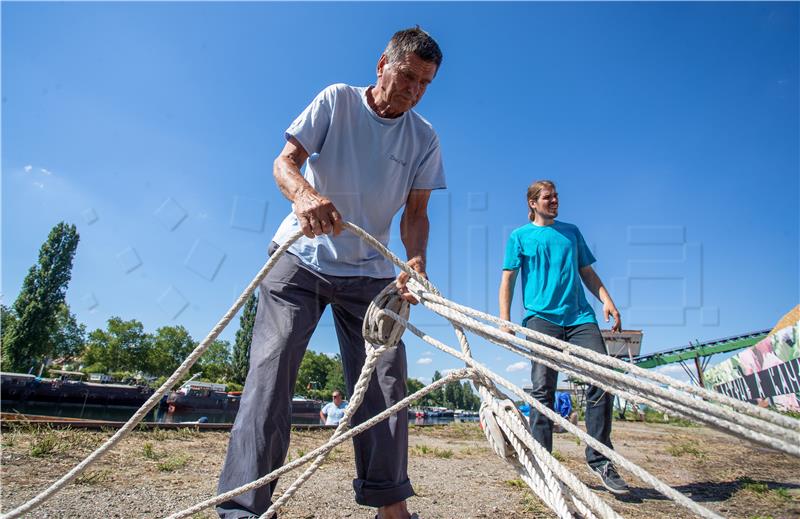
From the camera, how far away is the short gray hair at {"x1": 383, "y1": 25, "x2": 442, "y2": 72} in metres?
1.95

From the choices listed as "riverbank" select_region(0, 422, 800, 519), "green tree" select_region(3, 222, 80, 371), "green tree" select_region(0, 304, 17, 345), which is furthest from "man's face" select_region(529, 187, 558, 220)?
"green tree" select_region(0, 304, 17, 345)

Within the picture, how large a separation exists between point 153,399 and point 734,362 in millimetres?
19438

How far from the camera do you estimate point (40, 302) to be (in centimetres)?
3934

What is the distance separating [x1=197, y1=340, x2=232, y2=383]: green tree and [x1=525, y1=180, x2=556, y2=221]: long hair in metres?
67.0

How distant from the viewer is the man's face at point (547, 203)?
349 centimetres

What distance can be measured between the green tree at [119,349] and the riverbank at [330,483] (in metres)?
61.3

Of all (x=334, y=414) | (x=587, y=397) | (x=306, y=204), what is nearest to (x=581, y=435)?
(x=306, y=204)

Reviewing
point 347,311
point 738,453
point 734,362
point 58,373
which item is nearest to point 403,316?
point 347,311

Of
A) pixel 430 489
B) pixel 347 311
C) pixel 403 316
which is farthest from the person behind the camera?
pixel 430 489

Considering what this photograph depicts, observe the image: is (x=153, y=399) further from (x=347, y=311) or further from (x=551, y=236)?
(x=551, y=236)

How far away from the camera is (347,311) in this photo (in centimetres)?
Result: 204

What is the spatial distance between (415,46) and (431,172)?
641 millimetres

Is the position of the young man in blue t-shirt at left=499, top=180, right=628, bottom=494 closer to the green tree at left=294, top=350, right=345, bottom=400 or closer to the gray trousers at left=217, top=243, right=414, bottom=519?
the gray trousers at left=217, top=243, right=414, bottom=519

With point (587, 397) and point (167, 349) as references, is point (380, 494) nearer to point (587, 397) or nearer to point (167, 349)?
point (587, 397)
